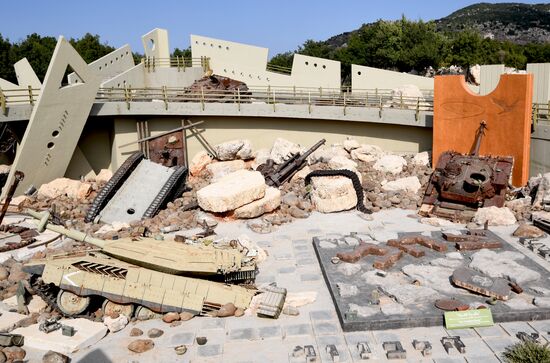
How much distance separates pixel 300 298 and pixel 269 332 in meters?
1.25

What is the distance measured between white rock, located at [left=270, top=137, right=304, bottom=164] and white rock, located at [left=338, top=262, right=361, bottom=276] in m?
8.87

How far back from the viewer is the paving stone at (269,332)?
8391mm

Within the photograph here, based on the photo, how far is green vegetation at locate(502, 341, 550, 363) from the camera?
22.9 feet

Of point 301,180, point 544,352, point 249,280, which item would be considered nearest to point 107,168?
point 301,180

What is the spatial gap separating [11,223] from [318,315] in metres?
10.5

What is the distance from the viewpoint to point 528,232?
1247 cm

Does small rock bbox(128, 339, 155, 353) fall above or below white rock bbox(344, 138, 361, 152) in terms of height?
below

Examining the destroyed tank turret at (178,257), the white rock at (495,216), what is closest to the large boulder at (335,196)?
the white rock at (495,216)

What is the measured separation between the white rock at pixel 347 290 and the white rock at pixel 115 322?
12.9ft

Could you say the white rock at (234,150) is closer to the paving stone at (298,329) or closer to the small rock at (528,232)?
the small rock at (528,232)

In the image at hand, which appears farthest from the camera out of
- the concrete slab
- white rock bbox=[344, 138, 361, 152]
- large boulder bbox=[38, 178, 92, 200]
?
white rock bbox=[344, 138, 361, 152]

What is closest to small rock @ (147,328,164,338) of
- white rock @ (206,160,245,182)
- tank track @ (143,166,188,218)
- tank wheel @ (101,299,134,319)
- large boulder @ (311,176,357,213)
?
tank wheel @ (101,299,134,319)

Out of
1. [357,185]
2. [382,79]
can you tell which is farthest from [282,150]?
[382,79]

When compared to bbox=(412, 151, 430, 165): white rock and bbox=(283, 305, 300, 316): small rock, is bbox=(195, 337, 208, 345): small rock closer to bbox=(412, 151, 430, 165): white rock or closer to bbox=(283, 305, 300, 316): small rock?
bbox=(283, 305, 300, 316): small rock
